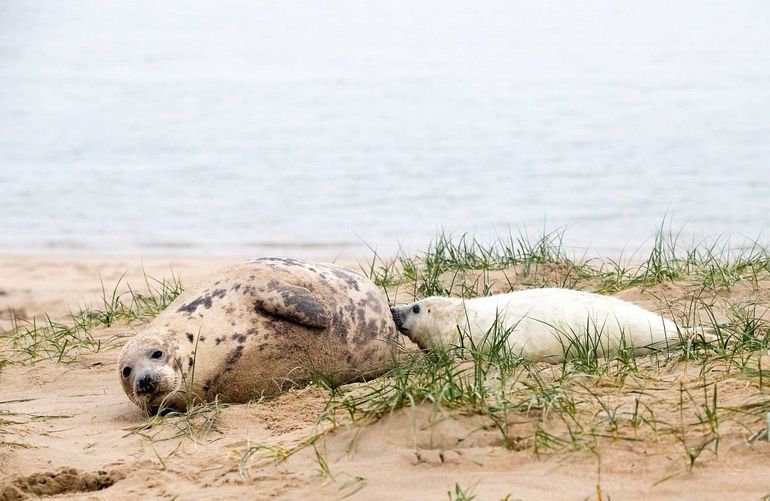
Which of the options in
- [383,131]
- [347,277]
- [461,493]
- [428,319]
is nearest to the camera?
[461,493]

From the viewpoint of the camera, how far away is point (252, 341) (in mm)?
4852

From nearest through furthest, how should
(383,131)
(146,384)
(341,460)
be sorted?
(341,460) → (146,384) → (383,131)

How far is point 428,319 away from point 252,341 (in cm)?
104

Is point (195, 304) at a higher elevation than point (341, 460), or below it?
higher

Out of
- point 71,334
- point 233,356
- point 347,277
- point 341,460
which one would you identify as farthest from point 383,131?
point 341,460

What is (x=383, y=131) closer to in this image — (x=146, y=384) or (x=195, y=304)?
(x=195, y=304)

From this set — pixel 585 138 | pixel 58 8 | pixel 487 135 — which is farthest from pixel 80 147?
pixel 58 8

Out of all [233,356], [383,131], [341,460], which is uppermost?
[383,131]

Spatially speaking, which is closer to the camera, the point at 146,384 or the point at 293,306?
the point at 146,384

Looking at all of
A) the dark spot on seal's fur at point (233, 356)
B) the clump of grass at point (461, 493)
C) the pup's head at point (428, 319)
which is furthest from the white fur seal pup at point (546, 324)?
the clump of grass at point (461, 493)

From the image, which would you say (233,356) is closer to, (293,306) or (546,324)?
(293,306)

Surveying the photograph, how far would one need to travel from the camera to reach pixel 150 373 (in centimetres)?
463

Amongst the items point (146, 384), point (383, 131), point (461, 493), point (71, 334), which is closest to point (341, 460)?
point (461, 493)

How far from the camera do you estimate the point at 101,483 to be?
377 centimetres
